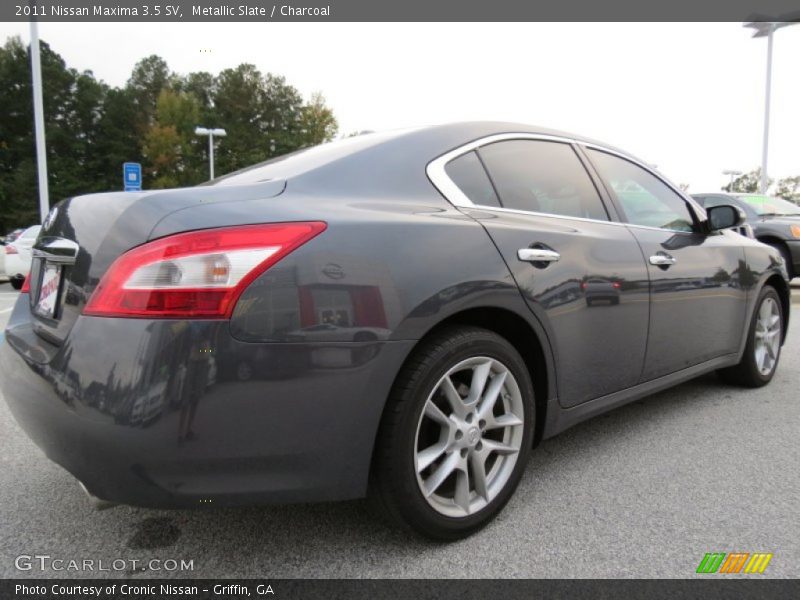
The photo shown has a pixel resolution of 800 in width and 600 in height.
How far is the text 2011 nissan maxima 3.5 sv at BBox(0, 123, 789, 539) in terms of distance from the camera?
1.44m

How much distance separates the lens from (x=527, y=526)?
2020 mm

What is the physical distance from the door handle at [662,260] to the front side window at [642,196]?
0.19m

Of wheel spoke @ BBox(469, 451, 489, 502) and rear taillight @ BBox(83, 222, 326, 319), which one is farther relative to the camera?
wheel spoke @ BBox(469, 451, 489, 502)

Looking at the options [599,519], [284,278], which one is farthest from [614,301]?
[284,278]

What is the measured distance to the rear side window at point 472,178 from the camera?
83.1 inches

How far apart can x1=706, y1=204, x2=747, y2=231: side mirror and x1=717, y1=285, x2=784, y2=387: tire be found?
0.72m

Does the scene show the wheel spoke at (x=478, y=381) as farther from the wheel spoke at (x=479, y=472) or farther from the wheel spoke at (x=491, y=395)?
the wheel spoke at (x=479, y=472)

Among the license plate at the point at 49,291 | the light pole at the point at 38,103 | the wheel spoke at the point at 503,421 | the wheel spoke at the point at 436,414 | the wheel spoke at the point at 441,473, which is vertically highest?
the light pole at the point at 38,103

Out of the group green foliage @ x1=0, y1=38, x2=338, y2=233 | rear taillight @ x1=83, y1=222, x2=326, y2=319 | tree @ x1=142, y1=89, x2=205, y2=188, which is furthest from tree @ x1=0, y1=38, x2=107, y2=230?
rear taillight @ x1=83, y1=222, x2=326, y2=319

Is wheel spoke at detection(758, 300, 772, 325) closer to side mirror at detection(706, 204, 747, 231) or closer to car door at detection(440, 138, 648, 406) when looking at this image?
side mirror at detection(706, 204, 747, 231)

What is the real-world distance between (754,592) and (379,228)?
4.97 feet

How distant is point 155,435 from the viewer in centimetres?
140

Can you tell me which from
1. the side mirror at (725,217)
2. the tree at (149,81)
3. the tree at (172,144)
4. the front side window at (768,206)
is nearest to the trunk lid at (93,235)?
the side mirror at (725,217)

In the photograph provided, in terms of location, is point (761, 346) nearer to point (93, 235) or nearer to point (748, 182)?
point (93, 235)
